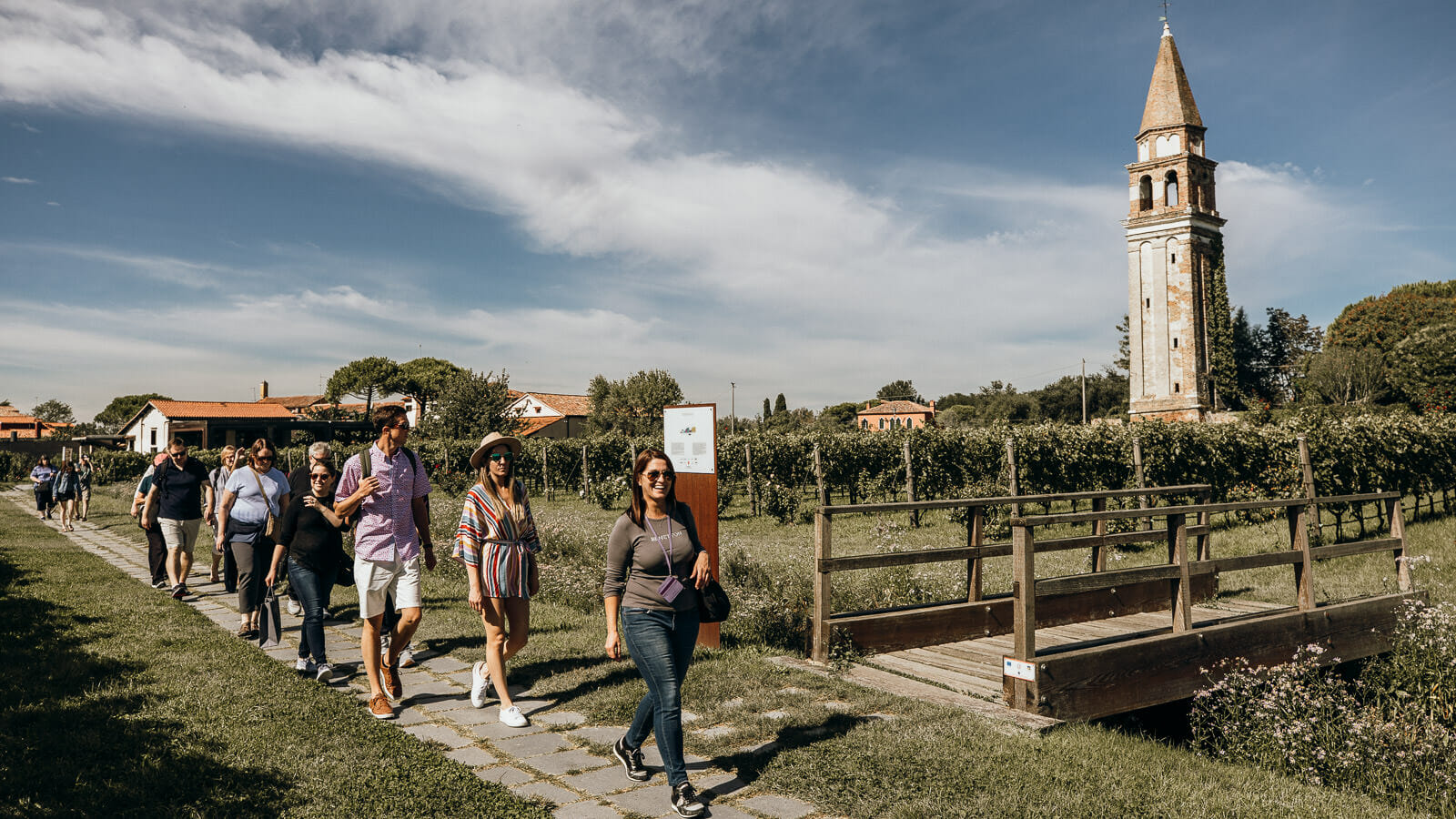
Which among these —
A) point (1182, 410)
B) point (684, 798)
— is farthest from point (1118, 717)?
point (1182, 410)

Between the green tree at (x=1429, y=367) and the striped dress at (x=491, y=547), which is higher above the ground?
the green tree at (x=1429, y=367)

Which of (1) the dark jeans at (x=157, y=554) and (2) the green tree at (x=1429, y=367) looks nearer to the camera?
(1) the dark jeans at (x=157, y=554)

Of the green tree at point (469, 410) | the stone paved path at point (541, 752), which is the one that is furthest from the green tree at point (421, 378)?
the stone paved path at point (541, 752)

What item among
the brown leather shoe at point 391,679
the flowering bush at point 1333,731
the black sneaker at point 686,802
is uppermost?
the brown leather shoe at point 391,679

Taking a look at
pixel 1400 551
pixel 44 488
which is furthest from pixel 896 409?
pixel 1400 551

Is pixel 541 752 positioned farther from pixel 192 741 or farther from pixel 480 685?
pixel 192 741

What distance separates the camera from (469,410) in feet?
125

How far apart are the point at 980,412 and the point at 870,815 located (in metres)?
96.0

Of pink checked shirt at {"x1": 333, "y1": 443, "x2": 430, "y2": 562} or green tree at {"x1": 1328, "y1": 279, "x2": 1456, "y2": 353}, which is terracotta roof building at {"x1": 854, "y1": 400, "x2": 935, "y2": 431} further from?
pink checked shirt at {"x1": 333, "y1": 443, "x2": 430, "y2": 562}

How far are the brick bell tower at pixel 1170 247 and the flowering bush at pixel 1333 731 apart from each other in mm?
48799

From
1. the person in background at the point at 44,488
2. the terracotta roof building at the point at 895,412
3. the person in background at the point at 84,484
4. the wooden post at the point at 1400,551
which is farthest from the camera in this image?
the terracotta roof building at the point at 895,412

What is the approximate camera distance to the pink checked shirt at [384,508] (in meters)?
5.54

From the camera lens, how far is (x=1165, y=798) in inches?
169

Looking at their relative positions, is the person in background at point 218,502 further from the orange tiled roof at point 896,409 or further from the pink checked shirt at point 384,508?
the orange tiled roof at point 896,409
